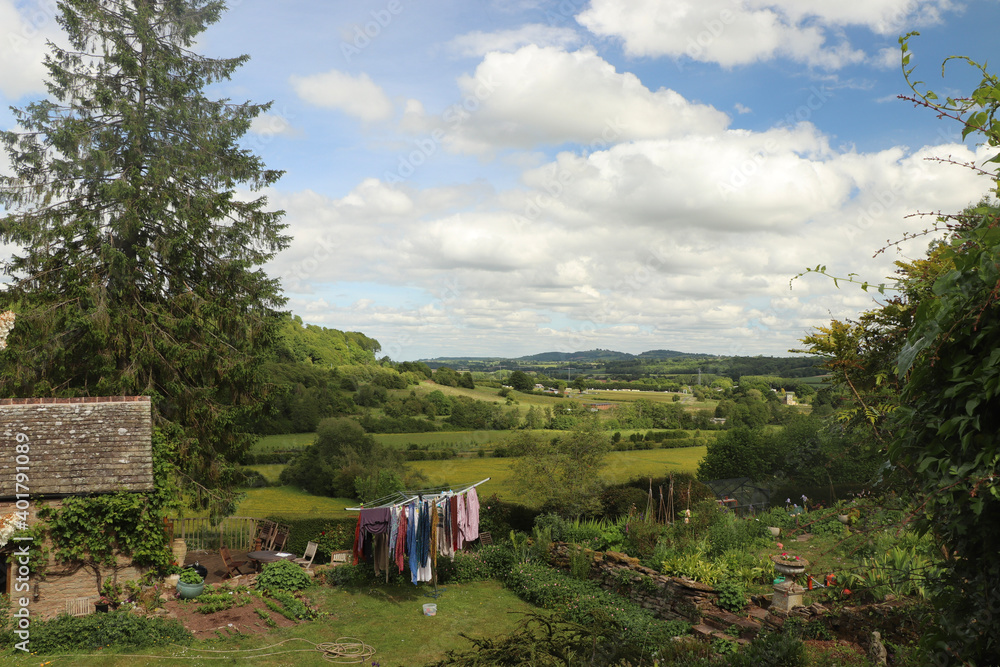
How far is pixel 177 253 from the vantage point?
14.7 m

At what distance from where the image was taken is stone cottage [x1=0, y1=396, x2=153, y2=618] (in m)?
9.88

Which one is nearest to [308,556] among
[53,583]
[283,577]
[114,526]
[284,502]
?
[283,577]

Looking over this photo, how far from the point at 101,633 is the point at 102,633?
0.05 feet

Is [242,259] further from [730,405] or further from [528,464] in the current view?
[730,405]

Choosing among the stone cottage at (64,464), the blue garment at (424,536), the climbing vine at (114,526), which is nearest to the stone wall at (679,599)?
the blue garment at (424,536)

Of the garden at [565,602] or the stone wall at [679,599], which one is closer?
the garden at [565,602]

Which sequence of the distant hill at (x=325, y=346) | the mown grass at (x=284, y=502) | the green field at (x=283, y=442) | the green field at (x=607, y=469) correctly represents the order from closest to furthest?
the mown grass at (x=284, y=502) < the green field at (x=607, y=469) < the green field at (x=283, y=442) < the distant hill at (x=325, y=346)

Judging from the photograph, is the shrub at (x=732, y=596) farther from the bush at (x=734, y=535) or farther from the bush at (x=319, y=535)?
the bush at (x=319, y=535)

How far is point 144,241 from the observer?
47.3ft

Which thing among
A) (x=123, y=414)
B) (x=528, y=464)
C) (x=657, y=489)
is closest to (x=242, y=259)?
(x=123, y=414)

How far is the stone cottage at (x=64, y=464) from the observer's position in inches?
389

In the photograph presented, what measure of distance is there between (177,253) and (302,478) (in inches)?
449

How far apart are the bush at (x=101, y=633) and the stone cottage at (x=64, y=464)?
0.59m

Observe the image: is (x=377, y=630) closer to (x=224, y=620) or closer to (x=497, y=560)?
(x=224, y=620)
